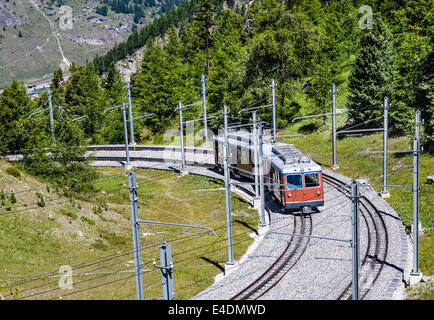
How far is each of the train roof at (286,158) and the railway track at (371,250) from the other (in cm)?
308

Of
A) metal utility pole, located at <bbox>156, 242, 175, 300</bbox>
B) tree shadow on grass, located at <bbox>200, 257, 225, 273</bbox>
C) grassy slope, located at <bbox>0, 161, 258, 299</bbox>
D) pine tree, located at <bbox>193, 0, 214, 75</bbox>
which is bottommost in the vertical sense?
tree shadow on grass, located at <bbox>200, 257, 225, 273</bbox>

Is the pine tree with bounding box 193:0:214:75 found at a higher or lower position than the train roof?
higher

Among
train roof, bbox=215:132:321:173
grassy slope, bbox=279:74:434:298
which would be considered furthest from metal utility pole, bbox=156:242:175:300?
train roof, bbox=215:132:321:173

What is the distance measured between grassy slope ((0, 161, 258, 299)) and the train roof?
165 inches

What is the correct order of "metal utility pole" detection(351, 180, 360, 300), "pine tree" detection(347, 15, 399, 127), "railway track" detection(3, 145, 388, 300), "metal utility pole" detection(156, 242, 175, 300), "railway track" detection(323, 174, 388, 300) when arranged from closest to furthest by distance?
"metal utility pole" detection(156, 242, 175, 300) → "metal utility pole" detection(351, 180, 360, 300) → "railway track" detection(323, 174, 388, 300) → "railway track" detection(3, 145, 388, 300) → "pine tree" detection(347, 15, 399, 127)

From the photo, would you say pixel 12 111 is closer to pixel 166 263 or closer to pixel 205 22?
pixel 205 22

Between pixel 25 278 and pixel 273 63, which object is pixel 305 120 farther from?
pixel 25 278

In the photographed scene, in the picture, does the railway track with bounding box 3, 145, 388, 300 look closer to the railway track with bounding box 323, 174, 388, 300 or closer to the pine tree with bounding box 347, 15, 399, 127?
the railway track with bounding box 323, 174, 388, 300

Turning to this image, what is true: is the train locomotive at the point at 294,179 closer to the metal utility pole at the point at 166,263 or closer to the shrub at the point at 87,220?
the shrub at the point at 87,220

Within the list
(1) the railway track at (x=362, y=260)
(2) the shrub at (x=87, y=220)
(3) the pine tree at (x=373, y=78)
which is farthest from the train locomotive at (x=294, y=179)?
(3) the pine tree at (x=373, y=78)

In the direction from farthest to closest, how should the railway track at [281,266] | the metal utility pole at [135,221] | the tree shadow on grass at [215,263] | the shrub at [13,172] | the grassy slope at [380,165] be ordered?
the shrub at [13,172], the grassy slope at [380,165], the tree shadow on grass at [215,263], the railway track at [281,266], the metal utility pole at [135,221]

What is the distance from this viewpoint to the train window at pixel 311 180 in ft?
99.0

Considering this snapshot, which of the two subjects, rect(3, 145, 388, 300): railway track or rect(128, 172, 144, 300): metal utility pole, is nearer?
rect(128, 172, 144, 300): metal utility pole

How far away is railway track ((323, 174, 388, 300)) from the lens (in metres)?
21.5
